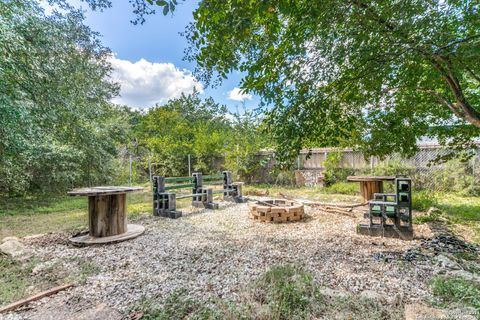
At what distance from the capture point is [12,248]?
326 centimetres

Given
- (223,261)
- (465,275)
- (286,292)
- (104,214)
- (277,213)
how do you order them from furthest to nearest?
(277,213)
(104,214)
(223,261)
(465,275)
(286,292)

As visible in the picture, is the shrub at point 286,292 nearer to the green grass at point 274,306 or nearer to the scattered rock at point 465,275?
the green grass at point 274,306

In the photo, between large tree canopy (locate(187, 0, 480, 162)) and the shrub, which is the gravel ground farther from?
large tree canopy (locate(187, 0, 480, 162))

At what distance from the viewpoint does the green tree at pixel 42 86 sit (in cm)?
365

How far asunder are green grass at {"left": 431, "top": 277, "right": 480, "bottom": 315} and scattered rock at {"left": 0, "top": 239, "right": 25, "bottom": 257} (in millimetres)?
4407

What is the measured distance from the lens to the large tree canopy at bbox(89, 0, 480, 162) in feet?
6.47

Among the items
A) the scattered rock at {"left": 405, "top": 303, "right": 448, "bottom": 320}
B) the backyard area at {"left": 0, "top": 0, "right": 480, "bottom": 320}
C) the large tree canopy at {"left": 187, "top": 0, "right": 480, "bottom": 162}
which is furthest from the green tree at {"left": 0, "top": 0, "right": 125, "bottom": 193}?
the scattered rock at {"left": 405, "top": 303, "right": 448, "bottom": 320}

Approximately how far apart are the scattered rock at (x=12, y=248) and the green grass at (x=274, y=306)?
7.29ft

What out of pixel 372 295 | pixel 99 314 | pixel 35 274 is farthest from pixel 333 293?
pixel 35 274

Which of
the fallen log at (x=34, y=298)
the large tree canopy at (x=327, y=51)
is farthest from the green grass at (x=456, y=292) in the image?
the fallen log at (x=34, y=298)

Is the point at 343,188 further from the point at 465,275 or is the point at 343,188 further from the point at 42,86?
the point at 42,86

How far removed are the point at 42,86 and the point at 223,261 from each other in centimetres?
411

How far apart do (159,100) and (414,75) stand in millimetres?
17983

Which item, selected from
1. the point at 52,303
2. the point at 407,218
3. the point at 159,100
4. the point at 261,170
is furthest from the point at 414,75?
the point at 159,100
